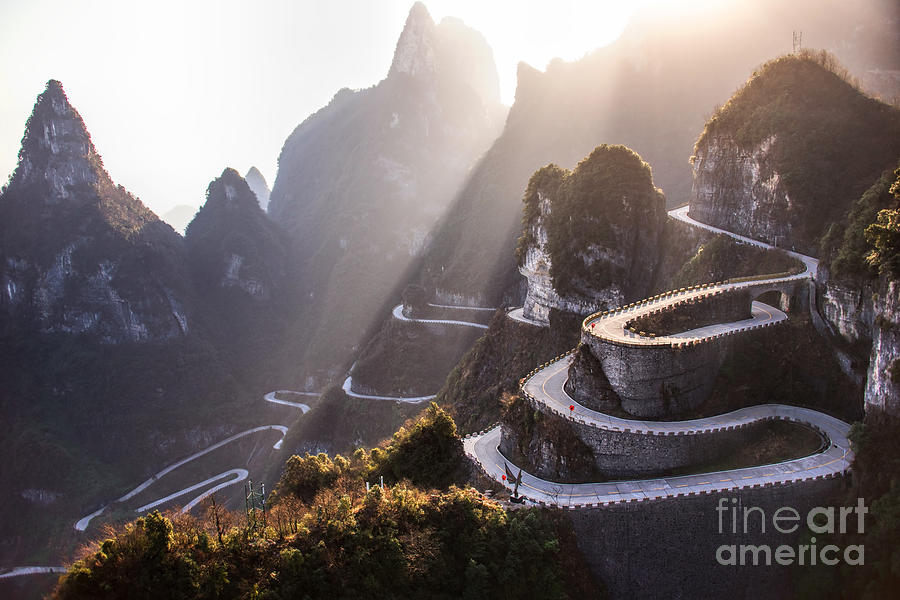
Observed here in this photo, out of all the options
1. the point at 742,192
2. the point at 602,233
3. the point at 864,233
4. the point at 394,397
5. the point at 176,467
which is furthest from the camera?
the point at 176,467

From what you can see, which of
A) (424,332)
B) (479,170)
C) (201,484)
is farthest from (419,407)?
(479,170)

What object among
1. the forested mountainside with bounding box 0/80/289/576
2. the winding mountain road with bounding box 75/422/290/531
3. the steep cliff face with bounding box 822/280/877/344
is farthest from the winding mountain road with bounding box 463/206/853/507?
the forested mountainside with bounding box 0/80/289/576

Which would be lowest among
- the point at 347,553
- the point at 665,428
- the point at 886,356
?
the point at 347,553

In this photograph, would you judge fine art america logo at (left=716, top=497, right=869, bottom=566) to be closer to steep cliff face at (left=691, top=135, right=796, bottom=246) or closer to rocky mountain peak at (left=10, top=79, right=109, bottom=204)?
steep cliff face at (left=691, top=135, right=796, bottom=246)

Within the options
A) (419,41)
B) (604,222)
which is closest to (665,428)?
(604,222)

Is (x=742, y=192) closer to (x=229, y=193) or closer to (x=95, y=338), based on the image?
(x=95, y=338)

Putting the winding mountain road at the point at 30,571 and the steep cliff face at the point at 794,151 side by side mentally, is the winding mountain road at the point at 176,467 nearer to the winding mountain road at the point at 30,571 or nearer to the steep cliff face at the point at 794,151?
the winding mountain road at the point at 30,571

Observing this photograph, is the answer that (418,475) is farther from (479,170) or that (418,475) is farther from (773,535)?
(479,170)
